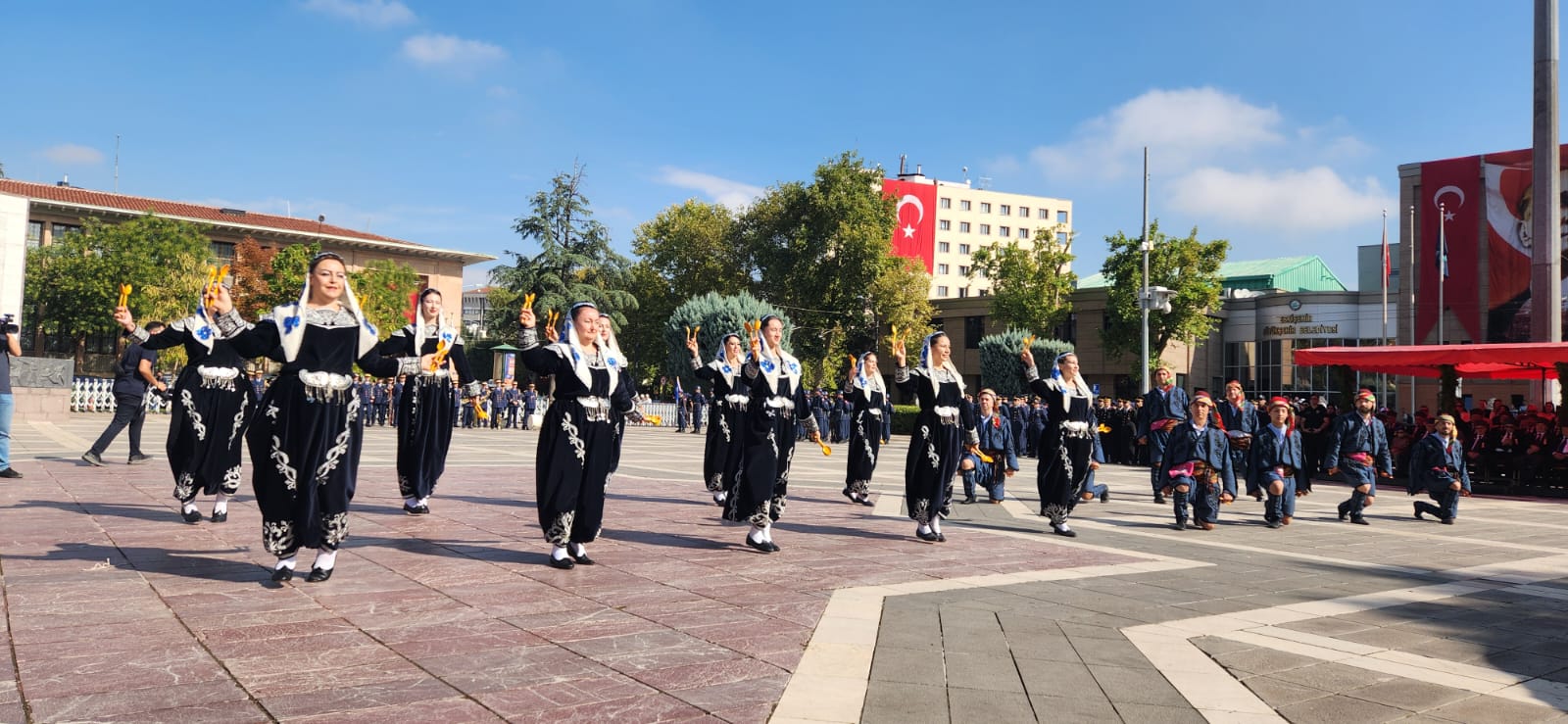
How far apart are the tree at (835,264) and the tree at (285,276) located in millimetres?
22257

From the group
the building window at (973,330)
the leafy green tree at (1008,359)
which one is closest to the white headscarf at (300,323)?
the leafy green tree at (1008,359)

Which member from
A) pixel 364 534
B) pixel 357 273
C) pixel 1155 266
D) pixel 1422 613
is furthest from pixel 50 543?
pixel 357 273

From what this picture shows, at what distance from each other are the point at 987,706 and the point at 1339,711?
5.04 ft

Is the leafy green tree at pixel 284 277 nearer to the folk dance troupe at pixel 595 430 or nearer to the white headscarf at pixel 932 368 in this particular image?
the folk dance troupe at pixel 595 430

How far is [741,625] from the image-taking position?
18.2 feet

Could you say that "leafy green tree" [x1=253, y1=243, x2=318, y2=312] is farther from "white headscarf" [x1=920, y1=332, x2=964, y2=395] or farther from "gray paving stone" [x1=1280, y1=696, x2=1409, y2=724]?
"gray paving stone" [x1=1280, y1=696, x2=1409, y2=724]

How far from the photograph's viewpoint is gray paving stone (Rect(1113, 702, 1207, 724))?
13.7ft

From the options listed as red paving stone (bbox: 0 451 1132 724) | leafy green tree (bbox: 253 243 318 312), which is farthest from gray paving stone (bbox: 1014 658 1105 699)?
leafy green tree (bbox: 253 243 318 312)

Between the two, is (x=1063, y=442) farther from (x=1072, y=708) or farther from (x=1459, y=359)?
(x=1459, y=359)

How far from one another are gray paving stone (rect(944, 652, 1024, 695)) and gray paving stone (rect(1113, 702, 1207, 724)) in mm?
444

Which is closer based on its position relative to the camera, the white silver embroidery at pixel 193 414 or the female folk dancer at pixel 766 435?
the female folk dancer at pixel 766 435

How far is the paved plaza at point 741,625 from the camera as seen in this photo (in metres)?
4.17

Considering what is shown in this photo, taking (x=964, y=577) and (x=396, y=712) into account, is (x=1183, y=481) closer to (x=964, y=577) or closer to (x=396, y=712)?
(x=964, y=577)

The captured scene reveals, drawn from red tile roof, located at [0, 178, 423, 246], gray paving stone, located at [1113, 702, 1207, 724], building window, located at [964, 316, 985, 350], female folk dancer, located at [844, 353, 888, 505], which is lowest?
gray paving stone, located at [1113, 702, 1207, 724]
